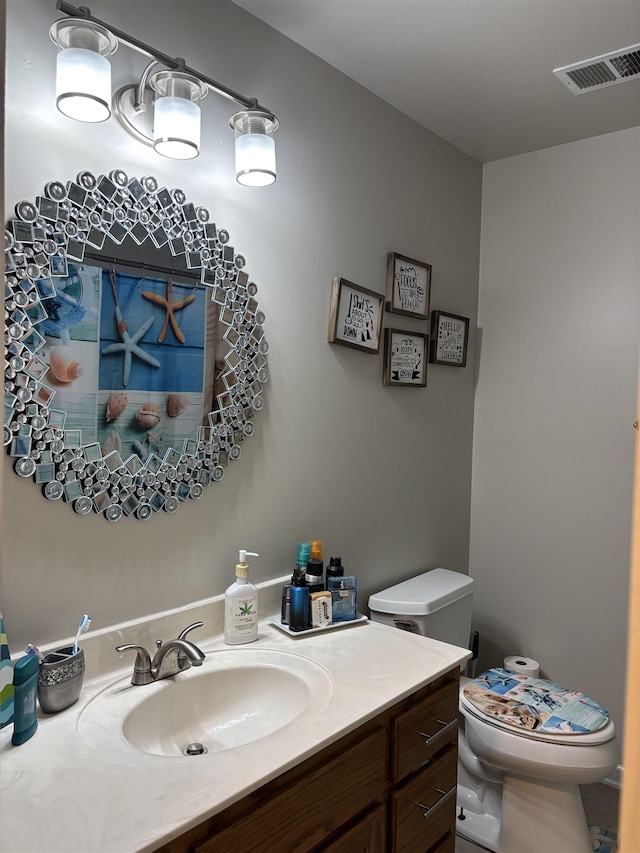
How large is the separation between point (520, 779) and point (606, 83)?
2.20 m

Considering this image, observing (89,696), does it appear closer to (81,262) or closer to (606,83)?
(81,262)

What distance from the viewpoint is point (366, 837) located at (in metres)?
1.30

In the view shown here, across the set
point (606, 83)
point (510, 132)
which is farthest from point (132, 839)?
point (510, 132)

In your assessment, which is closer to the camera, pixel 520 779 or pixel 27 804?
pixel 27 804

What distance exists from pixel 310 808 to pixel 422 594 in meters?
1.03

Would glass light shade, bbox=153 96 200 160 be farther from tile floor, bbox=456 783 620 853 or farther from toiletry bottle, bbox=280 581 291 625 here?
tile floor, bbox=456 783 620 853

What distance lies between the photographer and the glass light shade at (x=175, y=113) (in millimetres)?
1325

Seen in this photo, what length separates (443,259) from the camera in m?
2.51

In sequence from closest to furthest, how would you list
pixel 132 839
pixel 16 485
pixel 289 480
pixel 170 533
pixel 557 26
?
pixel 132 839 < pixel 16 485 < pixel 170 533 < pixel 557 26 < pixel 289 480

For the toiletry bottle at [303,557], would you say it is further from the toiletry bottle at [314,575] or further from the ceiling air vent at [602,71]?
the ceiling air vent at [602,71]

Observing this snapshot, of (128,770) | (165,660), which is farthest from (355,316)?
(128,770)

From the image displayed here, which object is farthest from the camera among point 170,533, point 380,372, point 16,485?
point 380,372

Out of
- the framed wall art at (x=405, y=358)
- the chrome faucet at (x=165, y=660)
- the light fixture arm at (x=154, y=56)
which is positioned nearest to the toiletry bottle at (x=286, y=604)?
the chrome faucet at (x=165, y=660)

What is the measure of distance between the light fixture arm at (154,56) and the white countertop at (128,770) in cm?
124
